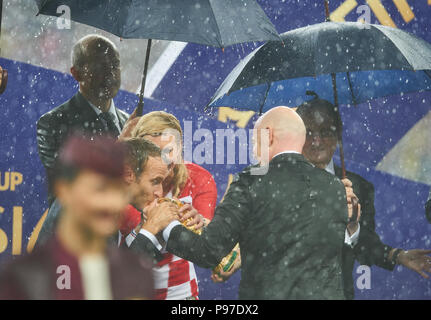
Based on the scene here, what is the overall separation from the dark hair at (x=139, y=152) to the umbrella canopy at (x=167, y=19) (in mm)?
683

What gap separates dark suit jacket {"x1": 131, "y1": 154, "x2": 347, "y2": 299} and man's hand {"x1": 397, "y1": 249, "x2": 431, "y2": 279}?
1277mm

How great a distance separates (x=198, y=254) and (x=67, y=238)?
199 cm

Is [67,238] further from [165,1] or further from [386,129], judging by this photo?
[386,129]

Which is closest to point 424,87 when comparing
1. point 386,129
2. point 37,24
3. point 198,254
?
point 386,129

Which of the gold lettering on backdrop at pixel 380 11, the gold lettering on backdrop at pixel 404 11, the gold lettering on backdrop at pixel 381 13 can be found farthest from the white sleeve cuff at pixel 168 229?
the gold lettering on backdrop at pixel 404 11

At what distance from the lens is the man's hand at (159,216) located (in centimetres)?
347

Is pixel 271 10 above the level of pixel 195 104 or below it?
above

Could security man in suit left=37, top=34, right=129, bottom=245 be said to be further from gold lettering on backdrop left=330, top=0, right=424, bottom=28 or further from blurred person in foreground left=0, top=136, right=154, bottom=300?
blurred person in foreground left=0, top=136, right=154, bottom=300

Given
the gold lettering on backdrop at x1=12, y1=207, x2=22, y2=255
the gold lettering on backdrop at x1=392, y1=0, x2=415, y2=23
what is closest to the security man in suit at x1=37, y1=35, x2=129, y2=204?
the gold lettering on backdrop at x1=12, y1=207, x2=22, y2=255

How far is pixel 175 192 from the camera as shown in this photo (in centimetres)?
426

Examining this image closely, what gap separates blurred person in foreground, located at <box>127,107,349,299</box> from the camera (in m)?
3.29

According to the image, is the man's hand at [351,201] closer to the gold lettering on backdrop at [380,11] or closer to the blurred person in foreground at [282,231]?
the blurred person in foreground at [282,231]

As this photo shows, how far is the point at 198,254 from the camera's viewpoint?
335 cm

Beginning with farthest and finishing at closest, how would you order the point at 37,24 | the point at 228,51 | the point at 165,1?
the point at 228,51, the point at 37,24, the point at 165,1
